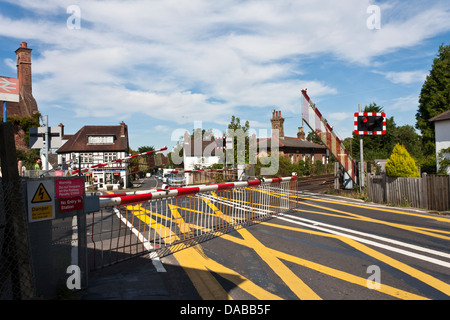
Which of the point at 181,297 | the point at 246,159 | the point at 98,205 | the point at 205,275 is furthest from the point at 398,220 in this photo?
the point at 246,159

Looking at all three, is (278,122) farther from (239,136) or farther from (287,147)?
(239,136)

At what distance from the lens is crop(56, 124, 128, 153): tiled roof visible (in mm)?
44156

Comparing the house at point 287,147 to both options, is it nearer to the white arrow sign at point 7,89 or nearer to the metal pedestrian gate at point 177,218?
the metal pedestrian gate at point 177,218

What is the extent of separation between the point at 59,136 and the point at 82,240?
9.91 meters

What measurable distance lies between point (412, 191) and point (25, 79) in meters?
78.9

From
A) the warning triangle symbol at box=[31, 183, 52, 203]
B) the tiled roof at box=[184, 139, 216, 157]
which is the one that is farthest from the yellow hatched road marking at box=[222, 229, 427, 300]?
the tiled roof at box=[184, 139, 216, 157]

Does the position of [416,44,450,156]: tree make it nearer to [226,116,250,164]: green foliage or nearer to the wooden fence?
[226,116,250,164]: green foliage

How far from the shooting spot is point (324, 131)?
13.8 meters

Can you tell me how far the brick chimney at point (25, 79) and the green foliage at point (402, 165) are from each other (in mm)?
74098

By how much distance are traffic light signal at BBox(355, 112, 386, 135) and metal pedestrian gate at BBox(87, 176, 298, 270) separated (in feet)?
12.6

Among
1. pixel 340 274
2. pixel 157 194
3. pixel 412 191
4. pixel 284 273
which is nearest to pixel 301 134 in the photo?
pixel 412 191

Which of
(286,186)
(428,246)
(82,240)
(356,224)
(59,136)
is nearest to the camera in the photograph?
(82,240)
